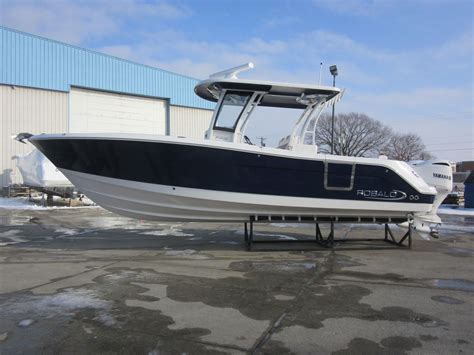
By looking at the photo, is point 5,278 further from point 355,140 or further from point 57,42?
point 355,140

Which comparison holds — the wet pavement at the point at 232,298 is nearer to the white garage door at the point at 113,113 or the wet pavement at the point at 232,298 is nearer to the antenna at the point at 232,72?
the antenna at the point at 232,72

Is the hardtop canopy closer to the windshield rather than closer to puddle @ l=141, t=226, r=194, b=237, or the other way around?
the windshield

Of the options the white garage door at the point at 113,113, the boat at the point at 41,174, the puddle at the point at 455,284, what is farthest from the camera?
the white garage door at the point at 113,113

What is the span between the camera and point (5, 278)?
5.64 m

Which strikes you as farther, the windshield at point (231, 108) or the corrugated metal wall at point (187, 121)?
the corrugated metal wall at point (187, 121)

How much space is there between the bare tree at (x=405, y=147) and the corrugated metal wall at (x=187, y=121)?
31.2 metres

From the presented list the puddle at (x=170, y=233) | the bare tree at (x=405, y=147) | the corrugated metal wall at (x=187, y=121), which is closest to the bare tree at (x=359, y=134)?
the bare tree at (x=405, y=147)

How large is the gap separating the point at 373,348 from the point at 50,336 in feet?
8.73

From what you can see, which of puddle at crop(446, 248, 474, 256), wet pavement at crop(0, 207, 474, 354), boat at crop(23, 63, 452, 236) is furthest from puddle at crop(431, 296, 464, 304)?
puddle at crop(446, 248, 474, 256)

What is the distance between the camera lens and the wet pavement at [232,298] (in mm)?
3568

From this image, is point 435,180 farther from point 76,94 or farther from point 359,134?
point 359,134

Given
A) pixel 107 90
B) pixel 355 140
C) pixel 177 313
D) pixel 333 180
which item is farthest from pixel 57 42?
pixel 355 140

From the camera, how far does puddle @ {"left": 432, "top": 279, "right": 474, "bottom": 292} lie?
215 inches

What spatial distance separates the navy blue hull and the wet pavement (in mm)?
1215
